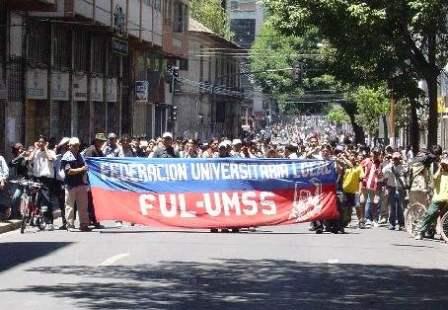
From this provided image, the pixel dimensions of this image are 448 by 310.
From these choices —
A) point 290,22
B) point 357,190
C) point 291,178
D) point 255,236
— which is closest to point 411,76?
point 290,22

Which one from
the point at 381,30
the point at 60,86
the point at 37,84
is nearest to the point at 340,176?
the point at 381,30

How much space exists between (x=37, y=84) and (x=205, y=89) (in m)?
40.8

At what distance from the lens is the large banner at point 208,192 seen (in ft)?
68.4

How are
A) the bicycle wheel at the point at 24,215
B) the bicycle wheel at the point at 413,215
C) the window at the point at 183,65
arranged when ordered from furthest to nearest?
the window at the point at 183,65
the bicycle wheel at the point at 413,215
the bicycle wheel at the point at 24,215

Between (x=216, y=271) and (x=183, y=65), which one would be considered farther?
(x=183, y=65)

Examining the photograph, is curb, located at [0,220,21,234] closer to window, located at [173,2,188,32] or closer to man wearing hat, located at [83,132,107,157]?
man wearing hat, located at [83,132,107,157]

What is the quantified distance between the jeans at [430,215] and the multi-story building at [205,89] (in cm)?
4733

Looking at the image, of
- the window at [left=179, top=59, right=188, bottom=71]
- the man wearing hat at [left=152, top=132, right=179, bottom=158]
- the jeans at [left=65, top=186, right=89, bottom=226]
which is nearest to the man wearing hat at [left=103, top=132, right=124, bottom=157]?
the man wearing hat at [left=152, top=132, right=179, bottom=158]

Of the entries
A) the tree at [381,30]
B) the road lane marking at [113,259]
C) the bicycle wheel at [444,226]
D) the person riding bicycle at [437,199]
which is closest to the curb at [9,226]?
the road lane marking at [113,259]

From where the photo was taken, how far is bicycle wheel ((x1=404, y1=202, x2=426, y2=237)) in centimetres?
2245

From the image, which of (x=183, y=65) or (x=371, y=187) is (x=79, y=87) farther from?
(x=183, y=65)

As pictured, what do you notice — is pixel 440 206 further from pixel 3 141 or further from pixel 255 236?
pixel 3 141

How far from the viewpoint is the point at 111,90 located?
47281 millimetres

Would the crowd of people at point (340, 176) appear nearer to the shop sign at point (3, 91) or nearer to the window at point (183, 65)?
the shop sign at point (3, 91)
